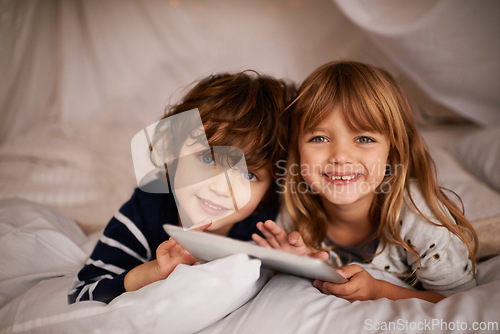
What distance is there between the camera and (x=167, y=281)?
1.70ft

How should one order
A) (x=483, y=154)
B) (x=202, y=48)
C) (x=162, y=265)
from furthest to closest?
1. (x=202, y=48)
2. (x=483, y=154)
3. (x=162, y=265)

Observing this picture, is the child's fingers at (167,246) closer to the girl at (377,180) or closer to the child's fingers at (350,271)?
the girl at (377,180)

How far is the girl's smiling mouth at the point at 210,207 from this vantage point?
0.70m

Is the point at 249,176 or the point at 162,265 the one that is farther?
the point at 249,176

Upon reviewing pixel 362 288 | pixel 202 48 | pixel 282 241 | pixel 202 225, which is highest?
pixel 202 48

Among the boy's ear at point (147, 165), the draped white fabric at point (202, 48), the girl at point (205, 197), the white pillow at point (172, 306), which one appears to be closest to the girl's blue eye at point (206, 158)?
the girl at point (205, 197)

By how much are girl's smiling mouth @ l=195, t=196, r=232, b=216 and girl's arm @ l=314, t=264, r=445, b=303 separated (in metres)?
A: 0.25

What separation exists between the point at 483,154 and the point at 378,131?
562 millimetres

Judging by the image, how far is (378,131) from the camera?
747 mm

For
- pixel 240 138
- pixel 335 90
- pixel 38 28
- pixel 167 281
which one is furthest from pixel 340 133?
pixel 38 28

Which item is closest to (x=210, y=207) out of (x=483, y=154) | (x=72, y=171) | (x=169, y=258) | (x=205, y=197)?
(x=205, y=197)

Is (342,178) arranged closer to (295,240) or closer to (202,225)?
(295,240)

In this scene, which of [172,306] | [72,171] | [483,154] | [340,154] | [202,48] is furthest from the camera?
[202,48]

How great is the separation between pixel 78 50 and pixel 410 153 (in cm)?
138
